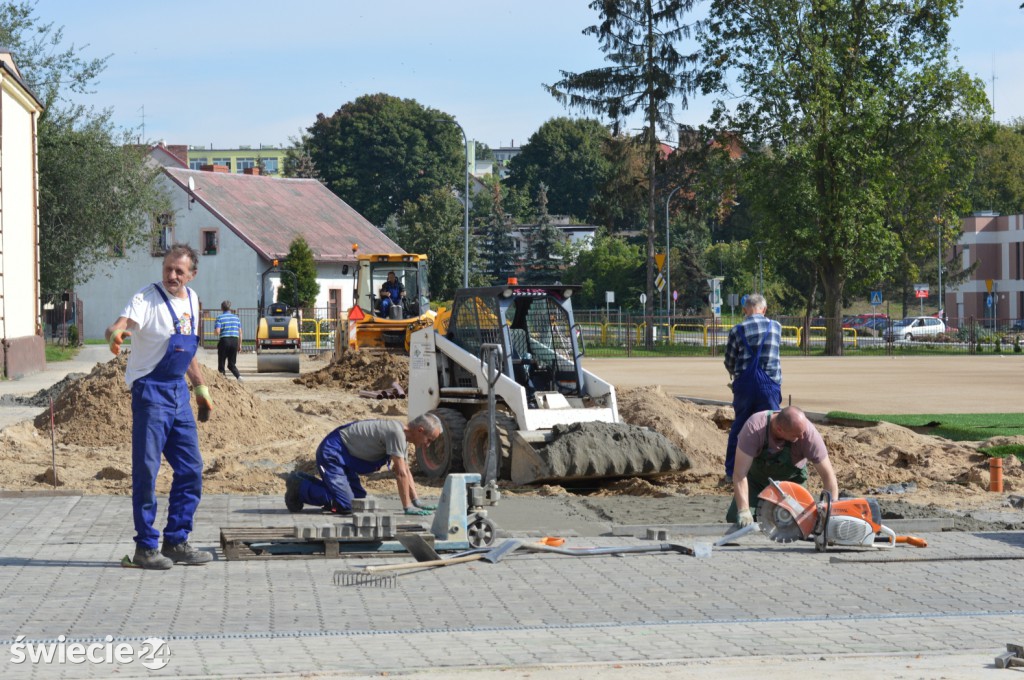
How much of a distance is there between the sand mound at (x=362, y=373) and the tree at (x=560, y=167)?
89462 mm

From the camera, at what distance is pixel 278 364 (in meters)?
37.6

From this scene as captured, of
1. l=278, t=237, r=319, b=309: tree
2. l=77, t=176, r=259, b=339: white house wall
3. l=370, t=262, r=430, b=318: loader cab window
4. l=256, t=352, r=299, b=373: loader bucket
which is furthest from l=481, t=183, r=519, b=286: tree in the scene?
l=370, t=262, r=430, b=318: loader cab window

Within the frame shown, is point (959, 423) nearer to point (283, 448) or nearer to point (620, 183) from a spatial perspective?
point (283, 448)

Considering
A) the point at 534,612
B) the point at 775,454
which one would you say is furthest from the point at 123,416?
the point at 534,612

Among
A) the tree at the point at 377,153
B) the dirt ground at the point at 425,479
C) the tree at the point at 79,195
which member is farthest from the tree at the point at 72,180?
the tree at the point at 377,153

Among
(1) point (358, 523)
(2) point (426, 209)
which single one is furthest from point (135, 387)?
(2) point (426, 209)

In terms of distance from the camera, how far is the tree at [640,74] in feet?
185

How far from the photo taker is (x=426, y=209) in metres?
83.2

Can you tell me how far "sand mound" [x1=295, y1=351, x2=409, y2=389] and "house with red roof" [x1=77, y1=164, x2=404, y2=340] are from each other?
2885cm

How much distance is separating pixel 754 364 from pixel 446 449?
4437 mm

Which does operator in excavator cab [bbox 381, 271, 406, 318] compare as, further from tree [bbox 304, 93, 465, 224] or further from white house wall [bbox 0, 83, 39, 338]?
tree [bbox 304, 93, 465, 224]

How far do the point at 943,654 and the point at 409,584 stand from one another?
3380 mm

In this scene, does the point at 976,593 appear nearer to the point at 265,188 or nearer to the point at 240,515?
the point at 240,515

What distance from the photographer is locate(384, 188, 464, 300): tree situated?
8138 cm
